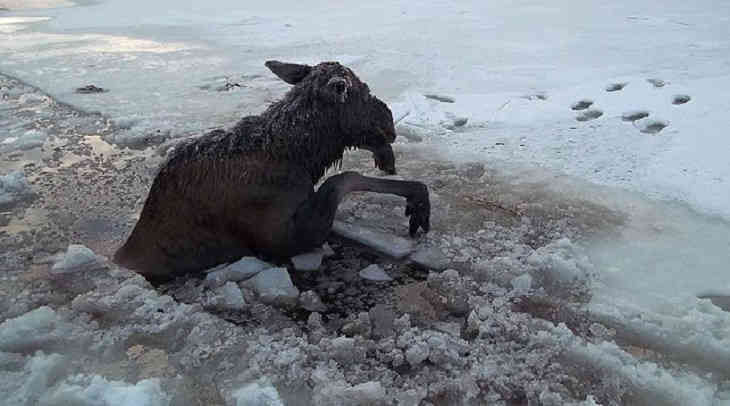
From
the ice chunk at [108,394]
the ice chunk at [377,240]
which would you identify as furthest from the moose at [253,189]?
the ice chunk at [108,394]

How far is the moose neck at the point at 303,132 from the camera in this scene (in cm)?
344

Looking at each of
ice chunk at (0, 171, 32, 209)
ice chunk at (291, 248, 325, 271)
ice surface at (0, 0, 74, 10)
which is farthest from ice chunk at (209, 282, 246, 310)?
ice surface at (0, 0, 74, 10)

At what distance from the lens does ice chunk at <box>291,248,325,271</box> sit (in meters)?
3.43

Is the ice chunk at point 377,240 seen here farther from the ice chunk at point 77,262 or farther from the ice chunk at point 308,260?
the ice chunk at point 77,262

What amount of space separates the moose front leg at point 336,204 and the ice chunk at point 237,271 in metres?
0.25

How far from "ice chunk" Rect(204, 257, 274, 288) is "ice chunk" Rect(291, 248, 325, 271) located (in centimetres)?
14

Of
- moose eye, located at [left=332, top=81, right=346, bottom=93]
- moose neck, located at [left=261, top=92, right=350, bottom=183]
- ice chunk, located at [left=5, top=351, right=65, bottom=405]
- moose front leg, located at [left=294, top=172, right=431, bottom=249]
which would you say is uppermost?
moose eye, located at [left=332, top=81, right=346, bottom=93]

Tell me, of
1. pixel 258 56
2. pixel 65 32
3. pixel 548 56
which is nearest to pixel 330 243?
pixel 548 56

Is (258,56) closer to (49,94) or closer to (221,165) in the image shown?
(49,94)

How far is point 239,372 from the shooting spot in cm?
261

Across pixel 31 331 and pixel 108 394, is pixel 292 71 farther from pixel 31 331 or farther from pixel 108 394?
pixel 108 394

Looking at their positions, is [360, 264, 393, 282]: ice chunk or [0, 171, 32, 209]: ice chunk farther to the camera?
[0, 171, 32, 209]: ice chunk

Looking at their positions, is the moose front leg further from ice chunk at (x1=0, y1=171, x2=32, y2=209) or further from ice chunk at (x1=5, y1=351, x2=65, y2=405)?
ice chunk at (x1=0, y1=171, x2=32, y2=209)

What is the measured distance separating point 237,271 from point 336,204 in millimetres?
654
